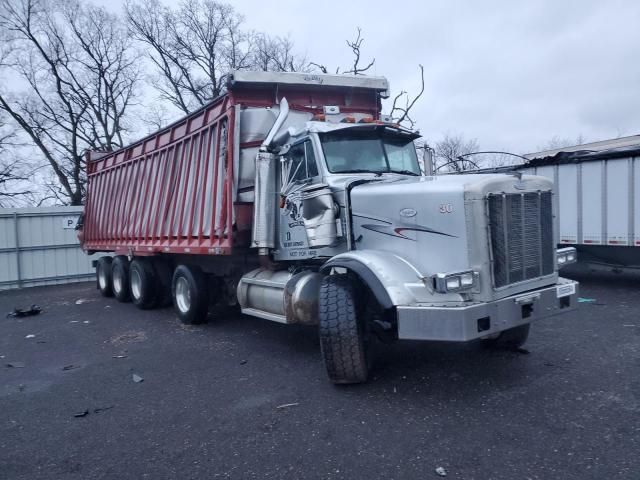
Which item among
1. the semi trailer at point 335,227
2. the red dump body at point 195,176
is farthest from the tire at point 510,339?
the red dump body at point 195,176

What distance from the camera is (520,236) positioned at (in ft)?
15.2

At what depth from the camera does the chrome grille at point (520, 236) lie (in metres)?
4.41

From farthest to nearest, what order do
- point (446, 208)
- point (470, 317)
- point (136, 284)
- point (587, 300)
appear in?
point (136, 284) → point (587, 300) → point (446, 208) → point (470, 317)

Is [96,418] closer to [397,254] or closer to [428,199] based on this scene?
[397,254]

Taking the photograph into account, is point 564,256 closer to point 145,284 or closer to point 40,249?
point 145,284

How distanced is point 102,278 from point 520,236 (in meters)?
11.3

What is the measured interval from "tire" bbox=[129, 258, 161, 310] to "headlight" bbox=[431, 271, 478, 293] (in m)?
7.38

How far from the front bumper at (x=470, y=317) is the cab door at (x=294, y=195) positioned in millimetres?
2085

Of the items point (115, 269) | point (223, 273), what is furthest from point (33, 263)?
point (223, 273)

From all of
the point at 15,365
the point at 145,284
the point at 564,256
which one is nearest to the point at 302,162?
the point at 564,256

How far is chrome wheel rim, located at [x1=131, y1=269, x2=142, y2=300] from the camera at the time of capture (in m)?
10.3

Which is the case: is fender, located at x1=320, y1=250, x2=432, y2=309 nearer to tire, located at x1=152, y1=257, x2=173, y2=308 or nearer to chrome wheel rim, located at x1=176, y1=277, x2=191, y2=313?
chrome wheel rim, located at x1=176, y1=277, x2=191, y2=313

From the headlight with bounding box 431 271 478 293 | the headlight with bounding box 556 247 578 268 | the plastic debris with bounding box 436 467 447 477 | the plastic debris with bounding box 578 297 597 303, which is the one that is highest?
the headlight with bounding box 556 247 578 268

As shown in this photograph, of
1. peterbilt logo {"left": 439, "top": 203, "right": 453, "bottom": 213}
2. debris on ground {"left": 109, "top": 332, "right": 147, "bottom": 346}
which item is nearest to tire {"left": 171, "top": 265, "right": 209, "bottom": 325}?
debris on ground {"left": 109, "top": 332, "right": 147, "bottom": 346}
